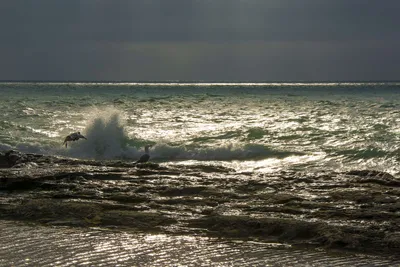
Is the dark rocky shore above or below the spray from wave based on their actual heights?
above

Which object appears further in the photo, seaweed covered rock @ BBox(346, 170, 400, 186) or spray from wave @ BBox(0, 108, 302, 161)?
spray from wave @ BBox(0, 108, 302, 161)

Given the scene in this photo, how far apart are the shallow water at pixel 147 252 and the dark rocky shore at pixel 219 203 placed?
309 millimetres

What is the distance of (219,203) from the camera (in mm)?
8609

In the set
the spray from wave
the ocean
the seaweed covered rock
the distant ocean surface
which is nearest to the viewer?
the ocean

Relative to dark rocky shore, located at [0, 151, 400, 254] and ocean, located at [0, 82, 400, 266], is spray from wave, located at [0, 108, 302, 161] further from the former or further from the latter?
dark rocky shore, located at [0, 151, 400, 254]

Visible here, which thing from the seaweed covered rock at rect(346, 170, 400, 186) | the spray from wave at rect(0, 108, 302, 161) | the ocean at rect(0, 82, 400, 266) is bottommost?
the spray from wave at rect(0, 108, 302, 161)

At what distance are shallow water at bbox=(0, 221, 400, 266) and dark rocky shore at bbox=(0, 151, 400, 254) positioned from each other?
1.02 ft

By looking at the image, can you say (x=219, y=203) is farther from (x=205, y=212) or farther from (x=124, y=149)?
(x=124, y=149)

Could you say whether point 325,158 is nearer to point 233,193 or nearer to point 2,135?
point 233,193

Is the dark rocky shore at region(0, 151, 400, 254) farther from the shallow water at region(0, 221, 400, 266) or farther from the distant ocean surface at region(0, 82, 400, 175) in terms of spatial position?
the distant ocean surface at region(0, 82, 400, 175)

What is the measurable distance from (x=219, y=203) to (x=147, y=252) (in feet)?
7.91

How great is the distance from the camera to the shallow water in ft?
19.8

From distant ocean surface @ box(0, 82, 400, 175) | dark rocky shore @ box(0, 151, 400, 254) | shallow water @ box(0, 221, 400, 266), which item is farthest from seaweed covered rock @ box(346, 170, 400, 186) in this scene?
shallow water @ box(0, 221, 400, 266)

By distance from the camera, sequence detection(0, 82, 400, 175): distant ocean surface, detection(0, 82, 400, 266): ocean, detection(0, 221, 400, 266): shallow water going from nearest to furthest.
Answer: detection(0, 221, 400, 266): shallow water → detection(0, 82, 400, 266): ocean → detection(0, 82, 400, 175): distant ocean surface
